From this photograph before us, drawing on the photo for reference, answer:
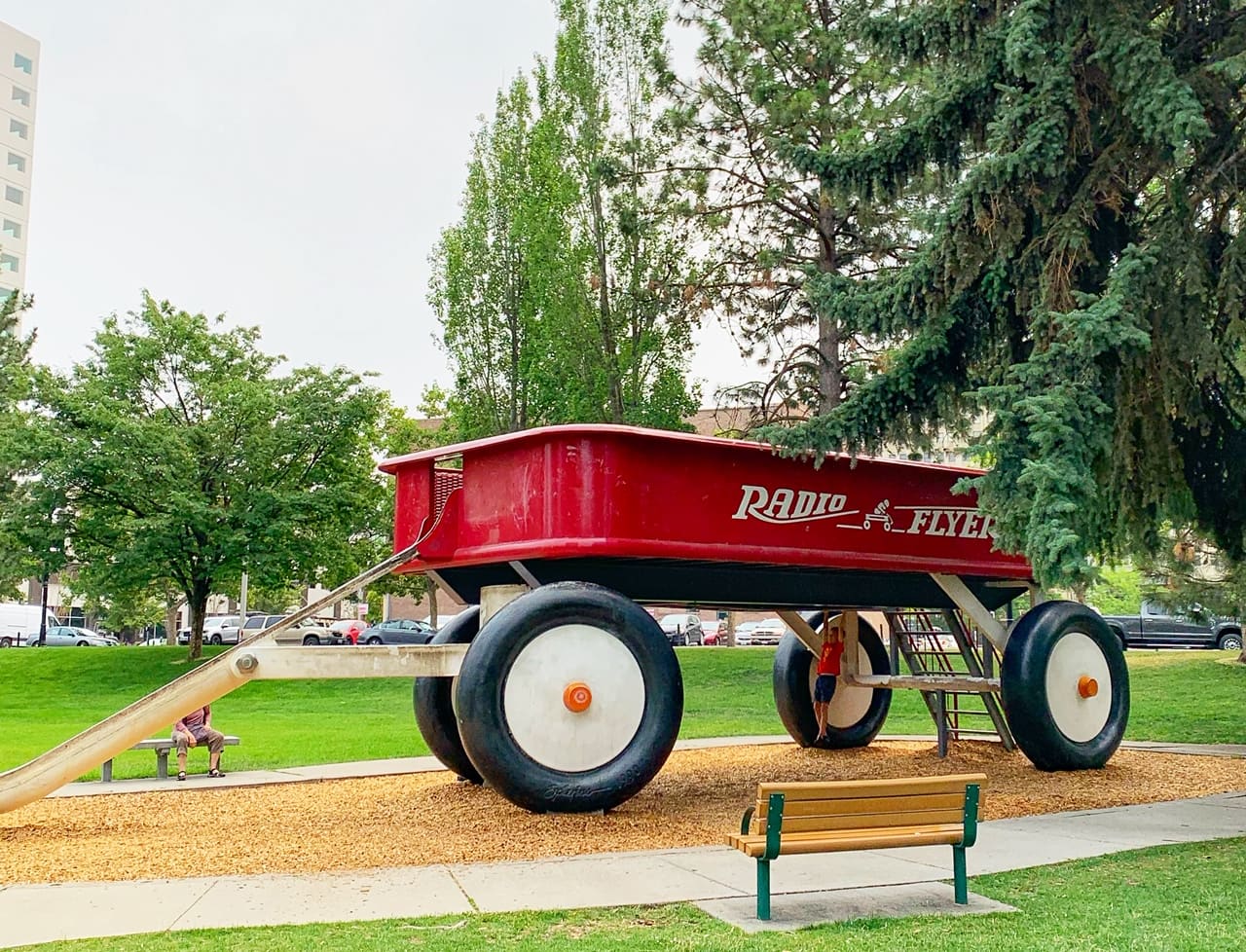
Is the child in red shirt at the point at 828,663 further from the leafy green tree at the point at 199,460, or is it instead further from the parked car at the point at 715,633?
the parked car at the point at 715,633

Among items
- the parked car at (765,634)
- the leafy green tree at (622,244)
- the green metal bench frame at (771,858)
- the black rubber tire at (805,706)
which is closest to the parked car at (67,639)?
the parked car at (765,634)

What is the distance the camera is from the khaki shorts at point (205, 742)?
12.0 m

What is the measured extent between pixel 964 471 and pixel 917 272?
7.50 feet

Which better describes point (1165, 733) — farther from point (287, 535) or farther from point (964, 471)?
point (287, 535)

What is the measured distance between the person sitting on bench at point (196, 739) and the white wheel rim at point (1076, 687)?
8346 mm

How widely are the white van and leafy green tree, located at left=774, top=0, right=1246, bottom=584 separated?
177 feet

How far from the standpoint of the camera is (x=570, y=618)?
29.6 feet

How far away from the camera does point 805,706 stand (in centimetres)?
1438

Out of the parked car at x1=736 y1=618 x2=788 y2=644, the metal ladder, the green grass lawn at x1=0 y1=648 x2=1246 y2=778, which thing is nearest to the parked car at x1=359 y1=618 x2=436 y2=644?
the green grass lawn at x1=0 y1=648 x2=1246 y2=778

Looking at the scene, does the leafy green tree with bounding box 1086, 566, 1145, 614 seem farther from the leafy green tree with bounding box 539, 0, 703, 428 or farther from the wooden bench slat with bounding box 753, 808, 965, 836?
the wooden bench slat with bounding box 753, 808, 965, 836

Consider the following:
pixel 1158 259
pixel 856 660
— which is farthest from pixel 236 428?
pixel 1158 259

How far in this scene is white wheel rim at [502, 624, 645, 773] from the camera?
875cm

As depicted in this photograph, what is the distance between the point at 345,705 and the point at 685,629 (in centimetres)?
3067

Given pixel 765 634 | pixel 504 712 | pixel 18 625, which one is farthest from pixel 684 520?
pixel 18 625
